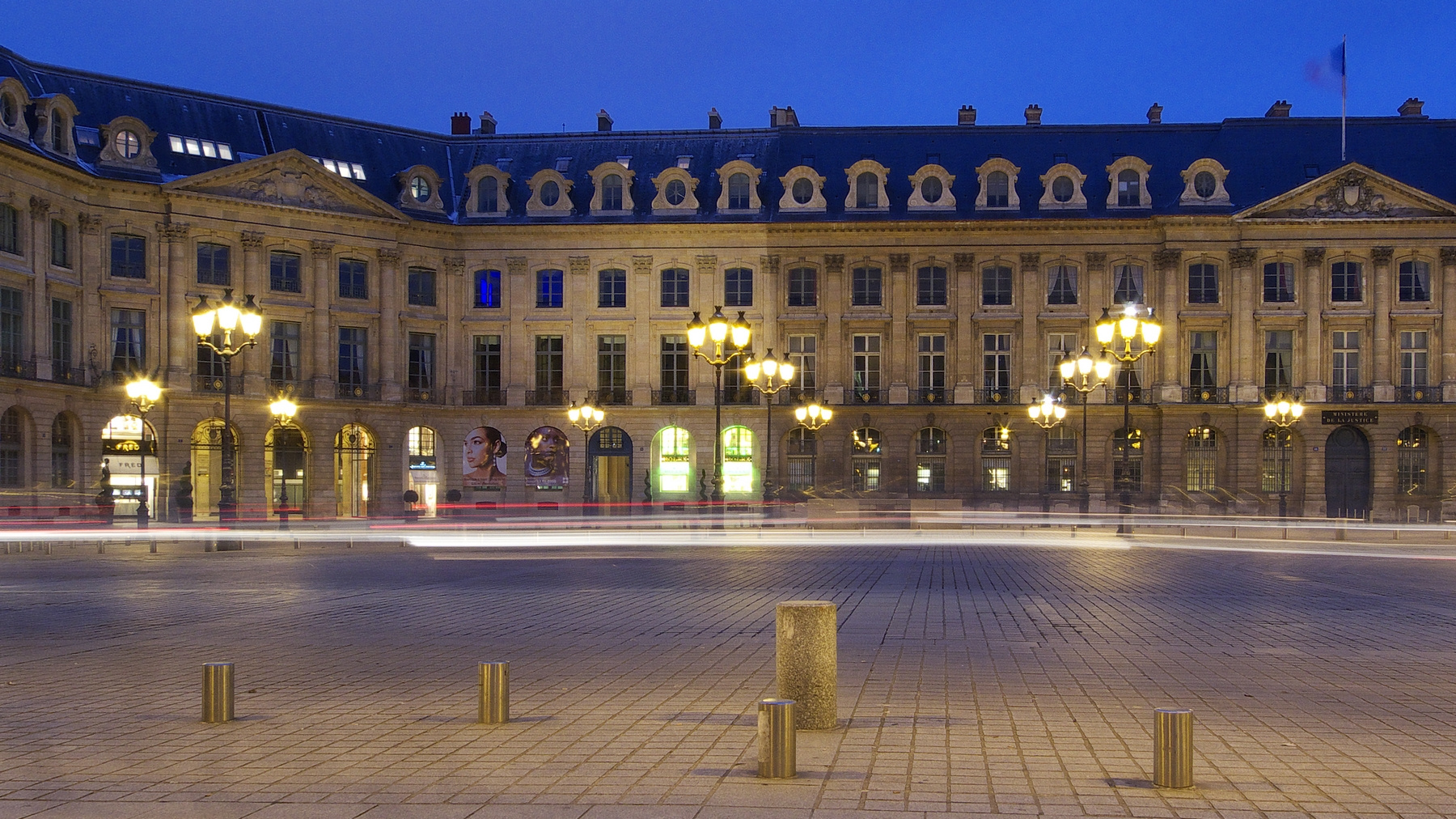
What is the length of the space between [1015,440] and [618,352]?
18642 mm

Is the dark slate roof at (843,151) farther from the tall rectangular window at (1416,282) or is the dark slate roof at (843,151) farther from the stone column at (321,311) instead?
the stone column at (321,311)

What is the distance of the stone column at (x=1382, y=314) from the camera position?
61.1 m

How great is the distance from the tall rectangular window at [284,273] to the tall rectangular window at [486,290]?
819 centimetres

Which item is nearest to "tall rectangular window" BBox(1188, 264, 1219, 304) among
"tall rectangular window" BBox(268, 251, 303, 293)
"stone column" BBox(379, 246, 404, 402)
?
"stone column" BBox(379, 246, 404, 402)

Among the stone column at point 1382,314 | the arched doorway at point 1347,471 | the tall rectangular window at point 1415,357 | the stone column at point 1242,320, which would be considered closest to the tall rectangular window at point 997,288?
the stone column at point 1242,320

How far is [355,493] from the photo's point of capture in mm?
62500

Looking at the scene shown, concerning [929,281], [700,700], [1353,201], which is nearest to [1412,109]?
[1353,201]

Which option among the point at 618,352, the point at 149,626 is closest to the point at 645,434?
the point at 618,352

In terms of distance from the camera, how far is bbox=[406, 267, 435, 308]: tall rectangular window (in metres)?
63.9

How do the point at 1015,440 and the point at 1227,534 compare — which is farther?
the point at 1015,440

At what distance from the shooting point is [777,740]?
776 cm

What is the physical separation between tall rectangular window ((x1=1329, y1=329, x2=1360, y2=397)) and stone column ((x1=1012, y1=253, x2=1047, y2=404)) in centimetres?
1264

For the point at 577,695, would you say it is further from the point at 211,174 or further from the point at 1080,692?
the point at 211,174

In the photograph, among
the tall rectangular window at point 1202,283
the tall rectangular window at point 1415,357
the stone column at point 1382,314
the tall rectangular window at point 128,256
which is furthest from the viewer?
the tall rectangular window at point 1202,283
